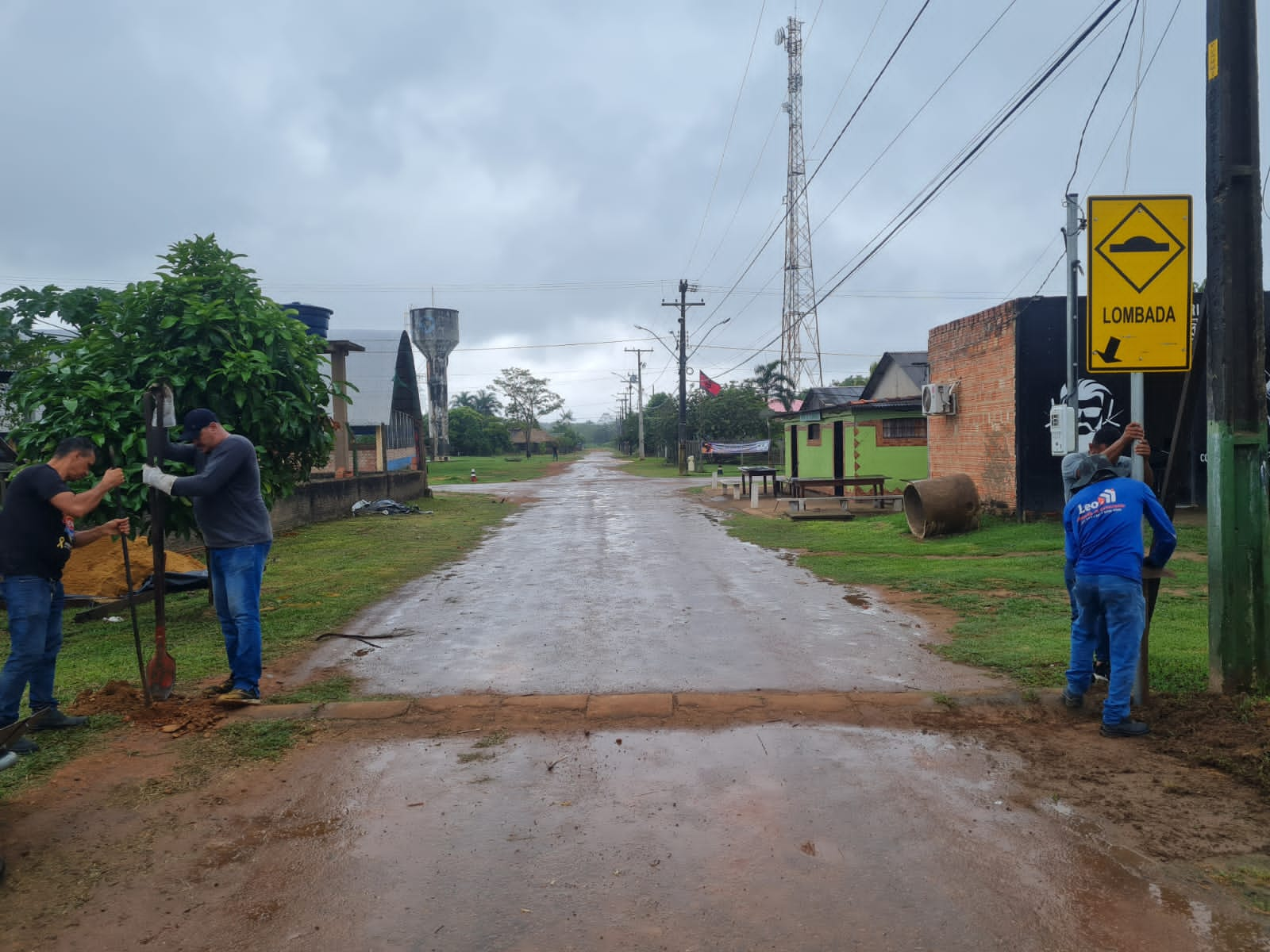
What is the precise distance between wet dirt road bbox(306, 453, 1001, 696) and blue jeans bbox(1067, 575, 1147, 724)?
2.68 ft

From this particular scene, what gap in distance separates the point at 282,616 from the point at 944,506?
10300 millimetres

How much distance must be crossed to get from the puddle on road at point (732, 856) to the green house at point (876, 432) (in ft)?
62.0

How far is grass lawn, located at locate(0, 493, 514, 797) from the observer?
607 centimetres

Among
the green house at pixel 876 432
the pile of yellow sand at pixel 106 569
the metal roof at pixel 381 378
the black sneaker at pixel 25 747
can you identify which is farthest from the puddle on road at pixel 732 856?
the metal roof at pixel 381 378

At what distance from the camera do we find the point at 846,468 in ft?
85.8

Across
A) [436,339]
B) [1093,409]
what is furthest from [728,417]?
[1093,409]

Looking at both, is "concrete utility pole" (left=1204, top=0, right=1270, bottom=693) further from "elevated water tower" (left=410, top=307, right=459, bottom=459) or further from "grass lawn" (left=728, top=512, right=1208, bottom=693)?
"elevated water tower" (left=410, top=307, right=459, bottom=459)

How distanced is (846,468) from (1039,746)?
21.6 meters

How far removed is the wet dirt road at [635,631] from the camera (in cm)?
645

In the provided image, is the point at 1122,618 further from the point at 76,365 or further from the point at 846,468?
the point at 846,468

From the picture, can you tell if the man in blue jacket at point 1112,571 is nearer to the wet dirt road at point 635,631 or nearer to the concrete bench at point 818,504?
the wet dirt road at point 635,631

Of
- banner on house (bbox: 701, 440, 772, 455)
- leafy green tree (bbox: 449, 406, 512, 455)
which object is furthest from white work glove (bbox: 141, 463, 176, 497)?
leafy green tree (bbox: 449, 406, 512, 455)

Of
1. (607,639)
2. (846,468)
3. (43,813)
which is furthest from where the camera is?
(846,468)

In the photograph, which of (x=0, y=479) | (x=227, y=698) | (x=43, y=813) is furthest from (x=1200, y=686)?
(x=0, y=479)
